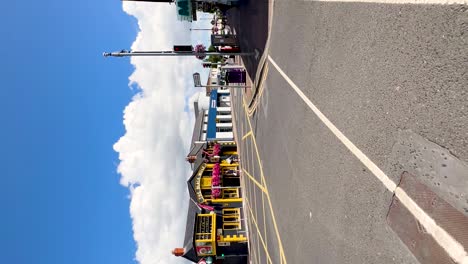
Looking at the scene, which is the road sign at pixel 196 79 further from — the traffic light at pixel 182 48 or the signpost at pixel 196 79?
the traffic light at pixel 182 48

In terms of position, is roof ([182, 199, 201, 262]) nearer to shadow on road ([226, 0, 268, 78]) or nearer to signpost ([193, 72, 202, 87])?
signpost ([193, 72, 202, 87])

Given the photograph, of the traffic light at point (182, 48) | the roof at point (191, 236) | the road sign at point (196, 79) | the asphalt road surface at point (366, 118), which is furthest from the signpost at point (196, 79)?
the roof at point (191, 236)

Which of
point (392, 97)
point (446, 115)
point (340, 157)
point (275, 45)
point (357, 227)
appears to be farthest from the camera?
point (275, 45)

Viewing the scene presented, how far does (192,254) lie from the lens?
35.5 metres

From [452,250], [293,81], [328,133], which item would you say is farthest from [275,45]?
[452,250]

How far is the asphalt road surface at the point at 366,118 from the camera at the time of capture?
4484mm

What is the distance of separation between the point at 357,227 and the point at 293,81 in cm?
661

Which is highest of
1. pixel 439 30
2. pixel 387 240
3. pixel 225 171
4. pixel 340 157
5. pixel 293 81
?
pixel 439 30

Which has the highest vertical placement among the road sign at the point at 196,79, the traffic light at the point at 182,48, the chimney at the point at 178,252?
the traffic light at the point at 182,48

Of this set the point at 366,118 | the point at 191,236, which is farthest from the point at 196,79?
the point at 191,236

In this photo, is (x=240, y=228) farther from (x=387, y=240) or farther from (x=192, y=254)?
(x=387, y=240)

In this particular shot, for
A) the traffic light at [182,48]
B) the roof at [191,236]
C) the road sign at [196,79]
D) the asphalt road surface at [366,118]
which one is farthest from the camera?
the roof at [191,236]

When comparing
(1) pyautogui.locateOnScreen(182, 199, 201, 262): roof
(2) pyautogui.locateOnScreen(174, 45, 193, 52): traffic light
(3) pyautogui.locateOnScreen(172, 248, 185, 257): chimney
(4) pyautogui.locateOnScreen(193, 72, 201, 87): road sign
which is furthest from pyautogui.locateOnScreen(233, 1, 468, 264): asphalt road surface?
(3) pyautogui.locateOnScreen(172, 248, 185, 257): chimney

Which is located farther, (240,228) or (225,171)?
A: (225,171)
